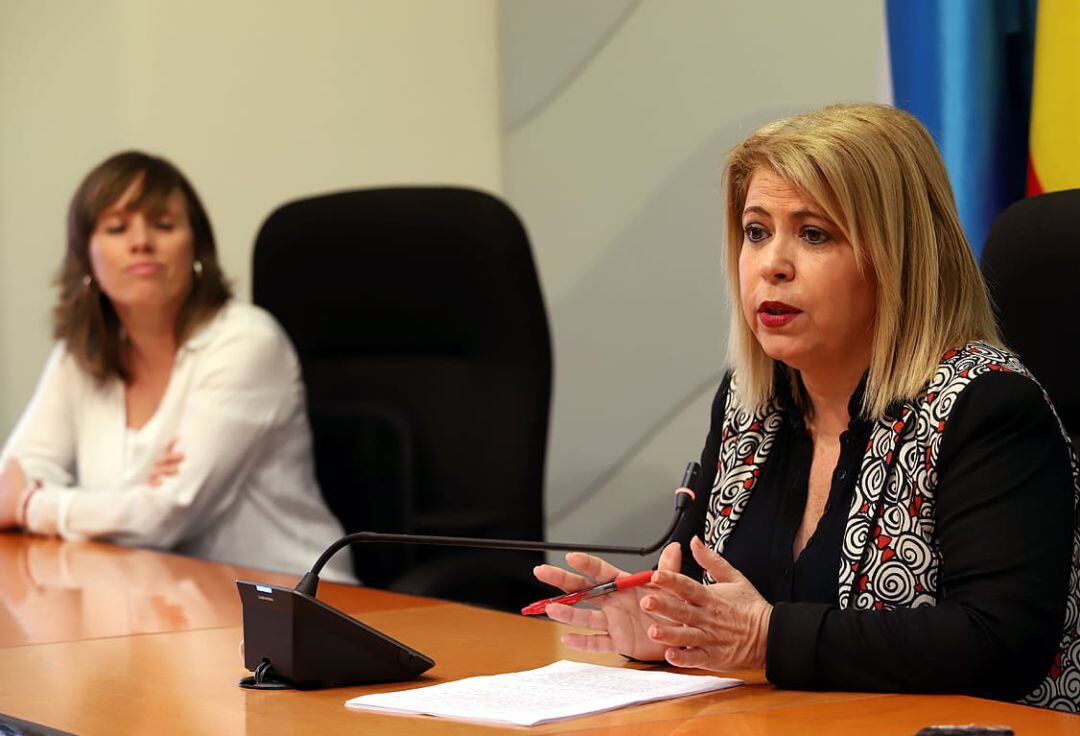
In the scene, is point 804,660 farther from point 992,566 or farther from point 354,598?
point 354,598

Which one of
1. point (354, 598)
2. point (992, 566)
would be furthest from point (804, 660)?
point (354, 598)

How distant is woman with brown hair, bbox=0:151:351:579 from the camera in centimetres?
277

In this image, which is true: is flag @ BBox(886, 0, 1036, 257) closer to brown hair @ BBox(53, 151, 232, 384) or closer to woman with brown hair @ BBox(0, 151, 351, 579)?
woman with brown hair @ BBox(0, 151, 351, 579)

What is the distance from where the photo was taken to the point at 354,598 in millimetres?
1990

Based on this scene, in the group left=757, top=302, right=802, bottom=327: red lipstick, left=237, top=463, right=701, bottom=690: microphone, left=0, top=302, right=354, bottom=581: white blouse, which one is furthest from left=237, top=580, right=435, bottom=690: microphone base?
left=0, top=302, right=354, bottom=581: white blouse

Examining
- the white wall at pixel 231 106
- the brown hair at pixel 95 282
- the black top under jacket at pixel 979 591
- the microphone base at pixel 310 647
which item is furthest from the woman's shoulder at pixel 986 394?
the white wall at pixel 231 106

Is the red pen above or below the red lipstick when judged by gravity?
below

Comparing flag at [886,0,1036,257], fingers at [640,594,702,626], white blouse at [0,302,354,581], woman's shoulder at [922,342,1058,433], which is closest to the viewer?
fingers at [640,594,702,626]

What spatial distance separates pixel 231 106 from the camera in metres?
3.68

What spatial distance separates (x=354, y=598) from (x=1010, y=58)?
1320 millimetres

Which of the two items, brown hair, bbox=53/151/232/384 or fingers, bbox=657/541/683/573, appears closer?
fingers, bbox=657/541/683/573

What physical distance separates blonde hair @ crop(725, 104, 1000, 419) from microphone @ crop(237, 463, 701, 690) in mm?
421

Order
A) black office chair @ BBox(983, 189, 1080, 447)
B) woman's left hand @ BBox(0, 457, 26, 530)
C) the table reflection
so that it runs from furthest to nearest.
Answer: woman's left hand @ BBox(0, 457, 26, 530), the table reflection, black office chair @ BBox(983, 189, 1080, 447)

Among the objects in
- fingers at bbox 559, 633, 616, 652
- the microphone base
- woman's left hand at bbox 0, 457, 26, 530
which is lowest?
woman's left hand at bbox 0, 457, 26, 530
